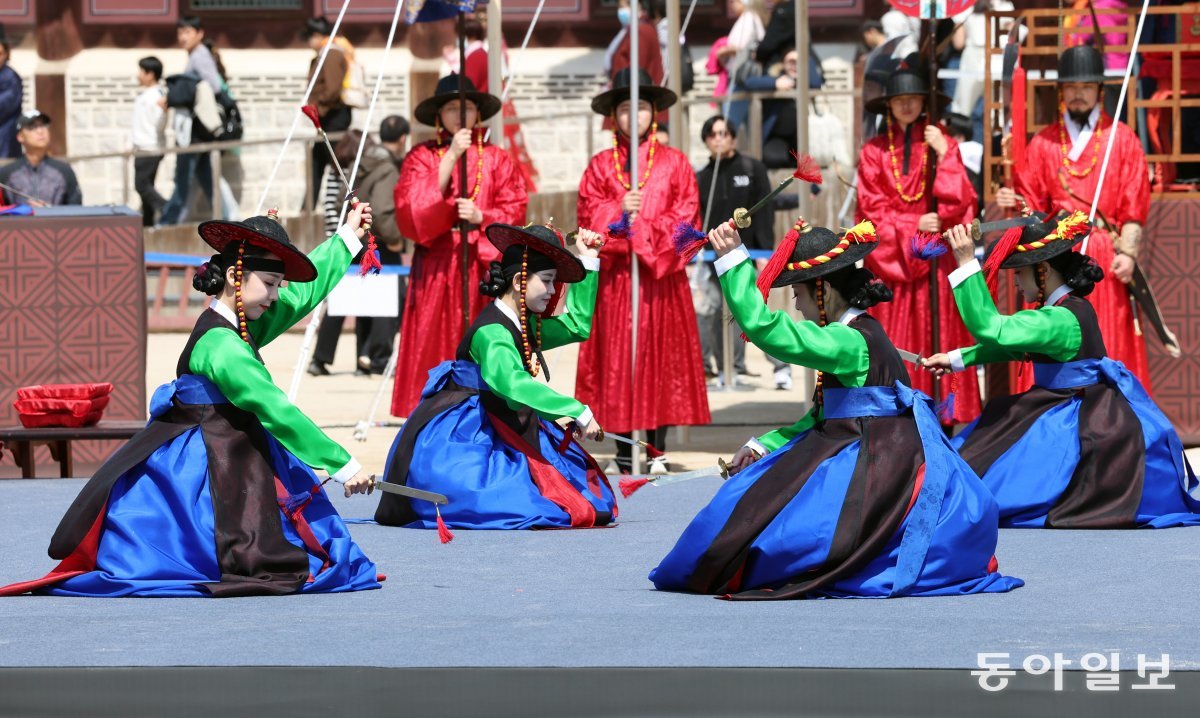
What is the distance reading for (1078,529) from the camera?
7.04m

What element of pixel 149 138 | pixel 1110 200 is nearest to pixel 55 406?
pixel 1110 200

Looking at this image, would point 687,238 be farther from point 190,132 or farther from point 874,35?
point 190,132

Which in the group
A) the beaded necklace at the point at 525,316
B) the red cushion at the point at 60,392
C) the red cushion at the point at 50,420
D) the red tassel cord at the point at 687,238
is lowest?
the red cushion at the point at 50,420

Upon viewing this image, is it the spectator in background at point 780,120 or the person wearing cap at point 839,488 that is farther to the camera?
the spectator in background at point 780,120

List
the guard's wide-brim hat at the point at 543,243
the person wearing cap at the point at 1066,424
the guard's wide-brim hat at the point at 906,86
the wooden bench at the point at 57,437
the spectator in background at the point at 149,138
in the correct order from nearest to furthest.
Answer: the person wearing cap at the point at 1066,424 < the guard's wide-brim hat at the point at 543,243 < the wooden bench at the point at 57,437 < the guard's wide-brim hat at the point at 906,86 < the spectator in background at the point at 149,138

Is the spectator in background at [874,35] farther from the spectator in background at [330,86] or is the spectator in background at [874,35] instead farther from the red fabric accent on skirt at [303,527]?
the red fabric accent on skirt at [303,527]

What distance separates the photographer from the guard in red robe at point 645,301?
28.9 ft

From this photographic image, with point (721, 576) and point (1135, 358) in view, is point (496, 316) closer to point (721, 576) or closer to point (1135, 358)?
point (721, 576)

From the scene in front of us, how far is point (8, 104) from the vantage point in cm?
1503

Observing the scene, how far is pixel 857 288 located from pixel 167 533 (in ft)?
6.21

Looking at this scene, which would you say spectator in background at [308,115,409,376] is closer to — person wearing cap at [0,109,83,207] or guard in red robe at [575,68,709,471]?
person wearing cap at [0,109,83,207]

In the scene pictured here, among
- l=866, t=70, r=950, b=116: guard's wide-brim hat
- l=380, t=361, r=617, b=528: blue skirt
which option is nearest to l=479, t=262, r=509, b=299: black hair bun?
l=380, t=361, r=617, b=528: blue skirt

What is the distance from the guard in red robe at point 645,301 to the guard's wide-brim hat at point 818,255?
9.50 feet

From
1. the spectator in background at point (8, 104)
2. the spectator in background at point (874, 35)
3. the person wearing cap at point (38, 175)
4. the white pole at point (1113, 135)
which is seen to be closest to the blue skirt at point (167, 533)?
the white pole at point (1113, 135)
